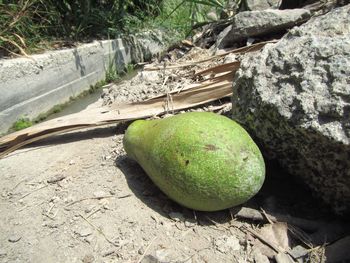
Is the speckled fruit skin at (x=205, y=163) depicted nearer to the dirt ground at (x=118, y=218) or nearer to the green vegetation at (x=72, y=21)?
the dirt ground at (x=118, y=218)

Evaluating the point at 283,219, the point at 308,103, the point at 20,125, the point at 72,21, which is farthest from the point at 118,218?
the point at 72,21

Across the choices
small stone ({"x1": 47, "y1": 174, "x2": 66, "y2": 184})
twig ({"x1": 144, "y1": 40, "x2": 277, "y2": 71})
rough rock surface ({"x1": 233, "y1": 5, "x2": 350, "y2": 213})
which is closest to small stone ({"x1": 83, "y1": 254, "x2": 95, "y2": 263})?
small stone ({"x1": 47, "y1": 174, "x2": 66, "y2": 184})

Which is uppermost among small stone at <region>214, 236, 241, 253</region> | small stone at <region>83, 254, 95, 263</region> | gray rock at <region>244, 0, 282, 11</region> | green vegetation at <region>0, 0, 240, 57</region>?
green vegetation at <region>0, 0, 240, 57</region>

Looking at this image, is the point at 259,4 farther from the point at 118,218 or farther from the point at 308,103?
the point at 118,218

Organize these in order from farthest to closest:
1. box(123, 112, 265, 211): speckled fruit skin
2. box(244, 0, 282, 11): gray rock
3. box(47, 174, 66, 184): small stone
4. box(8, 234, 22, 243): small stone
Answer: box(244, 0, 282, 11): gray rock, box(47, 174, 66, 184): small stone, box(8, 234, 22, 243): small stone, box(123, 112, 265, 211): speckled fruit skin

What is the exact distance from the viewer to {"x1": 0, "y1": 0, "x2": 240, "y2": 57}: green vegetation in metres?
4.24

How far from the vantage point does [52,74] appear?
4.37 metres

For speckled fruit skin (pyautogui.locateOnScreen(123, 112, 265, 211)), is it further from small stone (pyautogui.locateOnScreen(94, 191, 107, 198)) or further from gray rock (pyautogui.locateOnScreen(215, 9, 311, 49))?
gray rock (pyautogui.locateOnScreen(215, 9, 311, 49))

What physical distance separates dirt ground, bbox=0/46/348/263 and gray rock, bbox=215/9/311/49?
6.71 ft

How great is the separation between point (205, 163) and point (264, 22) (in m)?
2.52

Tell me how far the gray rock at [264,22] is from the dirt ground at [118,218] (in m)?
2.05

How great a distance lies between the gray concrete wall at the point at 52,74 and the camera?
151 inches

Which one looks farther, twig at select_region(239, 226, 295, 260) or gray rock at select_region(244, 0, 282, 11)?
gray rock at select_region(244, 0, 282, 11)

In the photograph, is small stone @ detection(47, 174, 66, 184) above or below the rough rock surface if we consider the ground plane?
below
